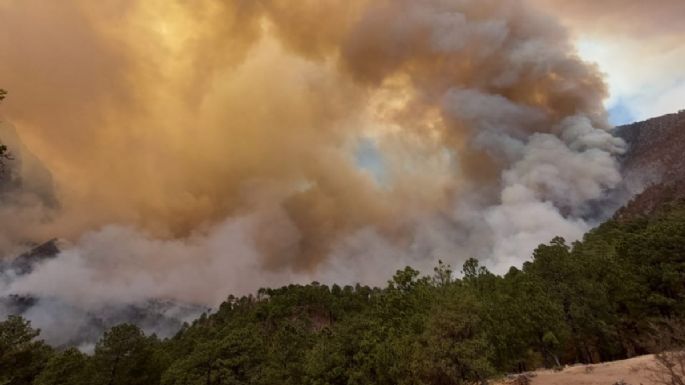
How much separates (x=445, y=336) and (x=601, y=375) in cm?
1529

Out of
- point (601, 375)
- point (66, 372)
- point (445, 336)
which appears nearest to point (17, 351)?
point (66, 372)

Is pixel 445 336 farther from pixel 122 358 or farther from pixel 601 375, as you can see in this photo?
pixel 122 358

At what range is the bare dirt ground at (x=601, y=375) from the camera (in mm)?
34188

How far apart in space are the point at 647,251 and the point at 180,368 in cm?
6134

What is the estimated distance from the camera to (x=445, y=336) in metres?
34.2

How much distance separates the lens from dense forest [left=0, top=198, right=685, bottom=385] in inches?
1351

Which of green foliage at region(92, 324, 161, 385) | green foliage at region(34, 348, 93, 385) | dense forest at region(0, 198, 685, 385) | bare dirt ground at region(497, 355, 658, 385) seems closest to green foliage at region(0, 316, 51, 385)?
dense forest at region(0, 198, 685, 385)

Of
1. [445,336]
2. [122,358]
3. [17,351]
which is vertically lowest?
[445,336]

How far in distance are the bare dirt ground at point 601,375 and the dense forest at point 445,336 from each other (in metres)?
2.94

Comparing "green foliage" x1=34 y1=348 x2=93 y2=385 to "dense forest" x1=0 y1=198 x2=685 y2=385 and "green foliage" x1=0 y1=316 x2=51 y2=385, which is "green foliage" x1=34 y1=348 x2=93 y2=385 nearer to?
"dense forest" x1=0 y1=198 x2=685 y2=385

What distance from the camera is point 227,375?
50.3 m

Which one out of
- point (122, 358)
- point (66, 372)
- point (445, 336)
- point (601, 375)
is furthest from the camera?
point (122, 358)

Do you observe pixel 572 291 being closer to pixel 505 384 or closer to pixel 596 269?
pixel 596 269

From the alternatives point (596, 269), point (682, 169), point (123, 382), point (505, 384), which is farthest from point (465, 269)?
point (682, 169)
